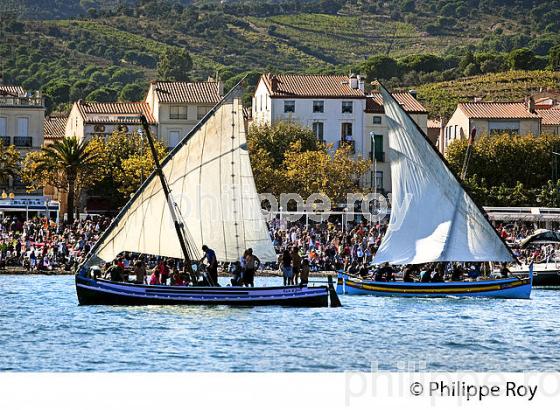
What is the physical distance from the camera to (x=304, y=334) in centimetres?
4284

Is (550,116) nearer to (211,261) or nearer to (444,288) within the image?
(444,288)

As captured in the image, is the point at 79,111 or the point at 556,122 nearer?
the point at 79,111

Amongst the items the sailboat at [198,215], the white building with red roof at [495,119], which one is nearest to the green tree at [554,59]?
the white building with red roof at [495,119]

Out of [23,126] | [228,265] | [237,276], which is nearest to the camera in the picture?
[237,276]

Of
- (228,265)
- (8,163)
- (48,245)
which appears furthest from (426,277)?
(8,163)

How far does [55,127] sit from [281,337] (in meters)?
79.6

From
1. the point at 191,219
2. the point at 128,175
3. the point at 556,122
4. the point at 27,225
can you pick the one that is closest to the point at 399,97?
the point at 556,122

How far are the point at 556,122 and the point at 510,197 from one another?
23.8 metres

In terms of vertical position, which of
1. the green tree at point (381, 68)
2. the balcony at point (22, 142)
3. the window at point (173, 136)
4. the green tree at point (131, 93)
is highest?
the green tree at point (381, 68)

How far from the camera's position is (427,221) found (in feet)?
180

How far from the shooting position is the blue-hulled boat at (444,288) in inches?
2169

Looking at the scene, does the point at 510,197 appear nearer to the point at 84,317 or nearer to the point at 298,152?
the point at 298,152

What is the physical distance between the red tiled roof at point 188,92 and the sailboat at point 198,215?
187 ft

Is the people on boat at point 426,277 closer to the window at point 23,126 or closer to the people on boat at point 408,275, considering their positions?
the people on boat at point 408,275
